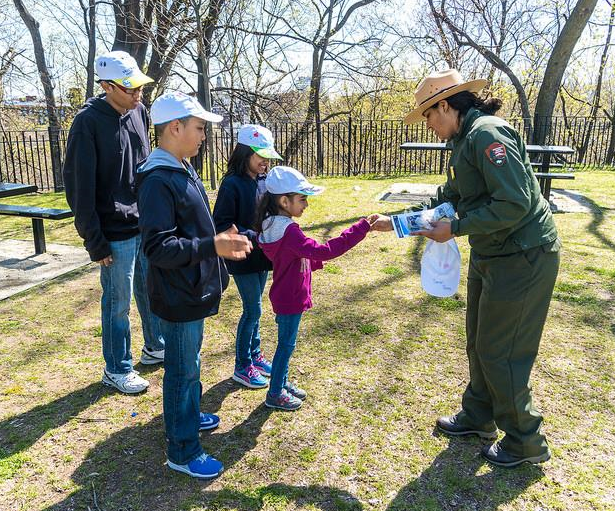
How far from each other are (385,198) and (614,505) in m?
7.39

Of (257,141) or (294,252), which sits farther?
(257,141)

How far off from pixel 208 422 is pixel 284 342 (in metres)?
0.61

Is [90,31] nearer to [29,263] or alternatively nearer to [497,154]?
[29,263]

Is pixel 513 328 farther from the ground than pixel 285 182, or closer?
closer

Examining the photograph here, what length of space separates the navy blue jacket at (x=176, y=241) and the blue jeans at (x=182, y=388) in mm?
102

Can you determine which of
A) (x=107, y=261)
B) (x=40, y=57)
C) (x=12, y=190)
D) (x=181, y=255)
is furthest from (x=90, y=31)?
(x=181, y=255)

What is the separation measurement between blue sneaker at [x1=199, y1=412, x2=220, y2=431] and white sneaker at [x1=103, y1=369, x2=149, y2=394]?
0.58 m

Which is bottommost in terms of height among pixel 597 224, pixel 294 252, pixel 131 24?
pixel 597 224

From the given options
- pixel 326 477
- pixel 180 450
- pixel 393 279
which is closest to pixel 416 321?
pixel 393 279

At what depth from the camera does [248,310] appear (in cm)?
331

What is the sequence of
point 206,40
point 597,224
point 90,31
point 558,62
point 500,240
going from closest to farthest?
point 500,240, point 597,224, point 206,40, point 558,62, point 90,31

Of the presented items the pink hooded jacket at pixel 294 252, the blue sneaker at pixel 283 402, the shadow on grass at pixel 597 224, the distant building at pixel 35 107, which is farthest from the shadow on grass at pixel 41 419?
the distant building at pixel 35 107

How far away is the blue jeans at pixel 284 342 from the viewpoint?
3.00m

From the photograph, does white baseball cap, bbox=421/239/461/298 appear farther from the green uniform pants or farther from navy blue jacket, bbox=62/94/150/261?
navy blue jacket, bbox=62/94/150/261
